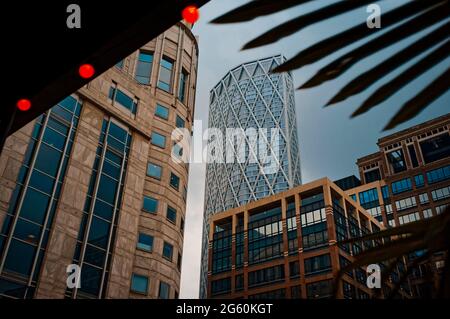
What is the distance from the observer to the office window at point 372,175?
11638cm

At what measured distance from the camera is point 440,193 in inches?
3529

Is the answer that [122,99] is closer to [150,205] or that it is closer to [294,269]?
[150,205]

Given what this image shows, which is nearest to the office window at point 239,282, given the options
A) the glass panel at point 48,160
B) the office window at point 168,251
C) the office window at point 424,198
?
the office window at point 424,198

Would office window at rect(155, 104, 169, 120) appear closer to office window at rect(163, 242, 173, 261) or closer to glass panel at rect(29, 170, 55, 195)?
office window at rect(163, 242, 173, 261)

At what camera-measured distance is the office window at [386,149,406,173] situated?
4045 inches

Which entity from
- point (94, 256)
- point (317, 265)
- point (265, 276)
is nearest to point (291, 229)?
point (265, 276)

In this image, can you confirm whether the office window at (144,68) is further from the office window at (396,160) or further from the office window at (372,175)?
the office window at (372,175)

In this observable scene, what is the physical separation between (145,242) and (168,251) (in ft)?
7.92

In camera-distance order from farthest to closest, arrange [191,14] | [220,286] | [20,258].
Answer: [220,286]
[20,258]
[191,14]

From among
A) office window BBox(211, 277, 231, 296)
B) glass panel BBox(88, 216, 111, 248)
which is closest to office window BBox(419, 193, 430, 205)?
office window BBox(211, 277, 231, 296)

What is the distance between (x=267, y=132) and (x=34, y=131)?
172762 mm

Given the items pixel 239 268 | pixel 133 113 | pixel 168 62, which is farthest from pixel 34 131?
pixel 239 268

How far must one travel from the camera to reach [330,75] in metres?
1.22

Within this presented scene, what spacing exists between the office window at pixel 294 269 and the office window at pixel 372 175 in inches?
2135
